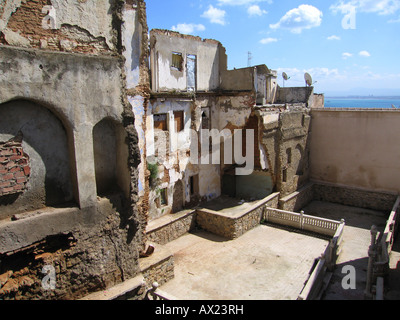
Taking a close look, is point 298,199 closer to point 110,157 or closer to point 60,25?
point 110,157

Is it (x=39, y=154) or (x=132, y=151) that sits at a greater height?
(x=39, y=154)

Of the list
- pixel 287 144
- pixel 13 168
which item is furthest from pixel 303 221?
pixel 13 168

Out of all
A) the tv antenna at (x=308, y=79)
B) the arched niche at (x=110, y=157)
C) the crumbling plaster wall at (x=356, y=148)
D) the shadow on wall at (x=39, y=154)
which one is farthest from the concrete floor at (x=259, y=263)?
the tv antenna at (x=308, y=79)

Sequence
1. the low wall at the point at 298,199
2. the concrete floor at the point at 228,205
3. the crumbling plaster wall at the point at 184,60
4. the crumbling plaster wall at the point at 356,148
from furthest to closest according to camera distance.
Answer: the crumbling plaster wall at the point at 356,148, the low wall at the point at 298,199, the concrete floor at the point at 228,205, the crumbling plaster wall at the point at 184,60

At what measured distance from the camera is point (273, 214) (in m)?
15.5

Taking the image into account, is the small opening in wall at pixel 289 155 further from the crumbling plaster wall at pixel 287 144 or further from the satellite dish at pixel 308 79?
the satellite dish at pixel 308 79

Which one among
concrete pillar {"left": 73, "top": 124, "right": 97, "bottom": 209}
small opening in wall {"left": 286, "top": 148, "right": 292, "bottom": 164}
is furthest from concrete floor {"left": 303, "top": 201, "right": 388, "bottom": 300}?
concrete pillar {"left": 73, "top": 124, "right": 97, "bottom": 209}

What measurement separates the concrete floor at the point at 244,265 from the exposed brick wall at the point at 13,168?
6.12 metres

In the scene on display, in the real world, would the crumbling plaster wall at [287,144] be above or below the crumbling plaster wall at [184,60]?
below

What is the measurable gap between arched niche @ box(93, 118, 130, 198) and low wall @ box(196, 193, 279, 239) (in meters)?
7.08

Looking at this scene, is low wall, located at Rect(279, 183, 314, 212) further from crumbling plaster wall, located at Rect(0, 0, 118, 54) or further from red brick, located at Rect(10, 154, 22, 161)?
red brick, located at Rect(10, 154, 22, 161)

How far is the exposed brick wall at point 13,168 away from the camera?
19.4ft

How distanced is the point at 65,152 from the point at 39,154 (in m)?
0.56

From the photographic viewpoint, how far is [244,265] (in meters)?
11.7
